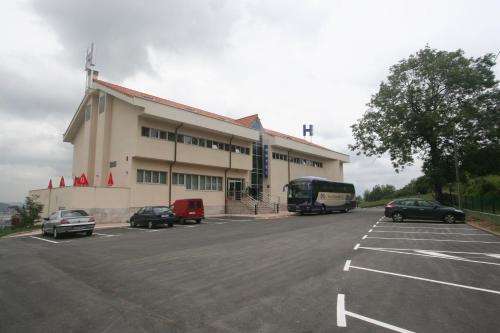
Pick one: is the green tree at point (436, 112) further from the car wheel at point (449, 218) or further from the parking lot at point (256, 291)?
the parking lot at point (256, 291)

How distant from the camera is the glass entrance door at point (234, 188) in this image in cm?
3462

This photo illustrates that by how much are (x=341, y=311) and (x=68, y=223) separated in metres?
16.1

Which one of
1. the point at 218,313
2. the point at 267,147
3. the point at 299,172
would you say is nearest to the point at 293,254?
the point at 218,313

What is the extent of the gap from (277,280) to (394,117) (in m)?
29.9

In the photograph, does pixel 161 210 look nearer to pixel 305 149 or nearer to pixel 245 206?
pixel 245 206

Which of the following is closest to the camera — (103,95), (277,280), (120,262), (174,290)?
(174,290)

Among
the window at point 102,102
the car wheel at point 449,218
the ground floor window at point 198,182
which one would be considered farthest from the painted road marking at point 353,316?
the window at point 102,102

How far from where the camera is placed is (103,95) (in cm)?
3105

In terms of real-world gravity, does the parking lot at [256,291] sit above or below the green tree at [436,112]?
below

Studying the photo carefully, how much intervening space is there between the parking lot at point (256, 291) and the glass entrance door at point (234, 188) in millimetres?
23771

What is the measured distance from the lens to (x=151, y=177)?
27906 mm

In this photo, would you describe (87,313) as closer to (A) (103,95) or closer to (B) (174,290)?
(B) (174,290)

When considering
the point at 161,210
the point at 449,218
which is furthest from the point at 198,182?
the point at 449,218

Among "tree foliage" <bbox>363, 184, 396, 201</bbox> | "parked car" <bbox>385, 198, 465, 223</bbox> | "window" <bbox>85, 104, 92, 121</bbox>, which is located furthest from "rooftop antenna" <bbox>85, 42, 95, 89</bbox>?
"tree foliage" <bbox>363, 184, 396, 201</bbox>
